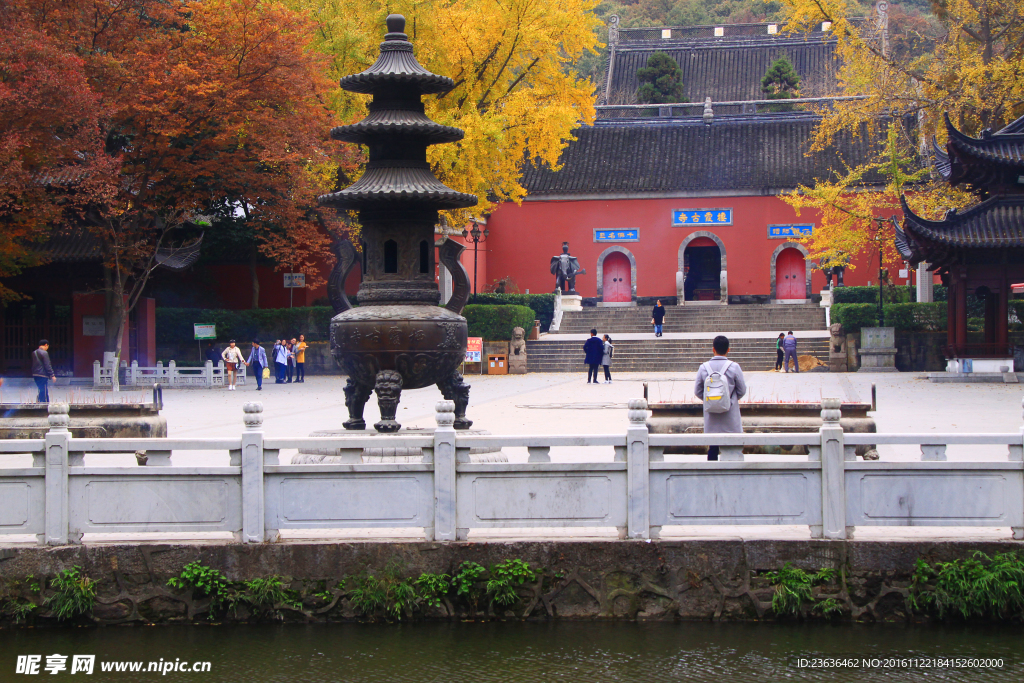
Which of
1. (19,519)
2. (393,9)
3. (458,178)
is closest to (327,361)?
(458,178)

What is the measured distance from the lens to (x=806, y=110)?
37.7 metres

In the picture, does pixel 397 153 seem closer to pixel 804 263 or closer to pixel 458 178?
pixel 458 178

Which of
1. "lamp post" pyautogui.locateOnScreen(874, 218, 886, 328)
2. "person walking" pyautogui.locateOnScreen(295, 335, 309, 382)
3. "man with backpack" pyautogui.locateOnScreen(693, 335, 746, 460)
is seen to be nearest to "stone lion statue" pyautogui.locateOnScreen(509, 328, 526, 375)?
"person walking" pyautogui.locateOnScreen(295, 335, 309, 382)

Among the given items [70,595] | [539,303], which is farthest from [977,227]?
[70,595]

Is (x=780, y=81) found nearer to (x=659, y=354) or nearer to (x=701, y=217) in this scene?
(x=701, y=217)

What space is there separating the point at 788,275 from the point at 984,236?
15.4 m

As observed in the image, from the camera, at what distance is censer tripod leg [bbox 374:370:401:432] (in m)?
8.82

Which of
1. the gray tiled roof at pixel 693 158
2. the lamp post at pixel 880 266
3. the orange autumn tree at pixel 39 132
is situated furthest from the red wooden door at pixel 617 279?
the orange autumn tree at pixel 39 132

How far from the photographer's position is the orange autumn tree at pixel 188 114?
20.0 metres

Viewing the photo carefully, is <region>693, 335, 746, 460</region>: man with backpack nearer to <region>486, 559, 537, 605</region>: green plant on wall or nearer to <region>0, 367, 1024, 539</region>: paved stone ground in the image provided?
<region>0, 367, 1024, 539</region>: paved stone ground

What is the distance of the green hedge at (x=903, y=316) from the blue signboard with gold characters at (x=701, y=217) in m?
10.8

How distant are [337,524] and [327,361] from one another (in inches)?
819

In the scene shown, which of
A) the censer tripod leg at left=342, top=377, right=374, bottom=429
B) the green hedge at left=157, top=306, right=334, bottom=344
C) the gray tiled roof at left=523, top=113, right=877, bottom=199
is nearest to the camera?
the censer tripod leg at left=342, top=377, right=374, bottom=429

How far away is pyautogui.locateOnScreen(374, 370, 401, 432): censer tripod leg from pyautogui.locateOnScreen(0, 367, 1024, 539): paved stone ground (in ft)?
6.27
